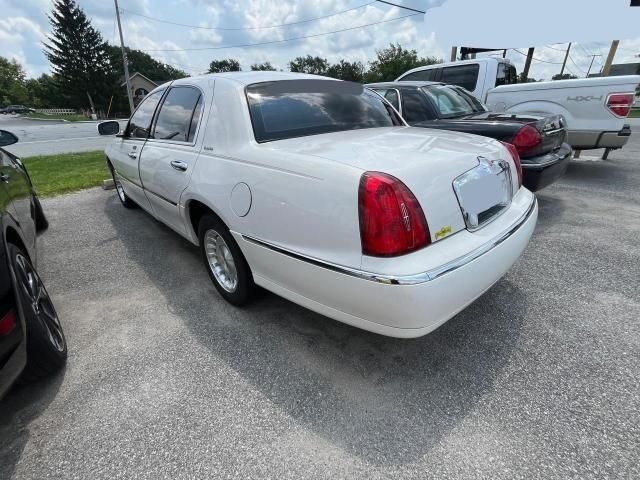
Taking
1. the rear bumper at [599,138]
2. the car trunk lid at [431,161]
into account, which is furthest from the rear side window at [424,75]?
the car trunk lid at [431,161]

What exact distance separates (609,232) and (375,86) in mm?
3537

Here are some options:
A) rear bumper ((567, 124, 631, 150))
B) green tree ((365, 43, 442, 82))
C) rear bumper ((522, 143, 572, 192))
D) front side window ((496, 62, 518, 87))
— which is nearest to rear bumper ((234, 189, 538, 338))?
rear bumper ((522, 143, 572, 192))

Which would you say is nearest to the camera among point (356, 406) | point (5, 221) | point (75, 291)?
point (356, 406)

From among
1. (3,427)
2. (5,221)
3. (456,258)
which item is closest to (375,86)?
(456,258)

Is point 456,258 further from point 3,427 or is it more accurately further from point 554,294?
point 3,427

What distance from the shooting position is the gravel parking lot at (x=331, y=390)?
5.33 feet

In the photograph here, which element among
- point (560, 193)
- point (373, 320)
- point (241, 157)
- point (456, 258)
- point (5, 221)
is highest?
point (241, 157)

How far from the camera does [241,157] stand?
7.40 feet

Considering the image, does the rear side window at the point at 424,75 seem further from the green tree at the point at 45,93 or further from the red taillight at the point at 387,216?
the green tree at the point at 45,93

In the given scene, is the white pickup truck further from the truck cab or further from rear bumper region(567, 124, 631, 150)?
the truck cab

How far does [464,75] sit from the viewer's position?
848cm

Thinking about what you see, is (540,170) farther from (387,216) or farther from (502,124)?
(387,216)

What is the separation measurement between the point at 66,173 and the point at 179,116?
6.31 m

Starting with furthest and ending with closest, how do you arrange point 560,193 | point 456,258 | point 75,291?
point 560,193 < point 75,291 < point 456,258
